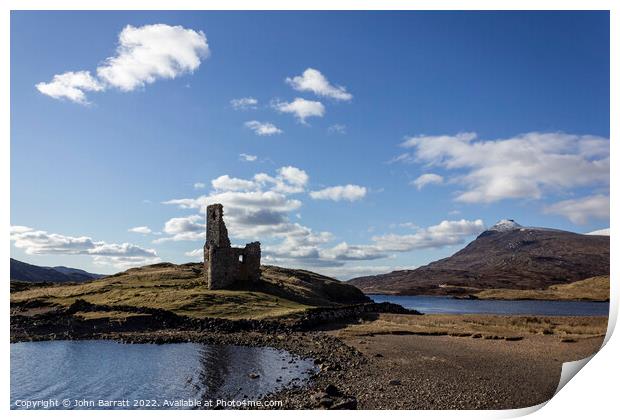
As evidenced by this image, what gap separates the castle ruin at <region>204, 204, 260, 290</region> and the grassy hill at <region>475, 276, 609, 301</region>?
10690cm

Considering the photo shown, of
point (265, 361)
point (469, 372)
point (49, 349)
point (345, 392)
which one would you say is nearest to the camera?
point (345, 392)

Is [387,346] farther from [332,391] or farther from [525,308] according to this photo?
[525,308]

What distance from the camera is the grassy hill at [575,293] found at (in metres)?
128

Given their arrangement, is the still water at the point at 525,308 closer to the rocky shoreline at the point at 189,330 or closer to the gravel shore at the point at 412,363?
the gravel shore at the point at 412,363

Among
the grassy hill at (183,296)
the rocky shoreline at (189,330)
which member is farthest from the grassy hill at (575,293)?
the rocky shoreline at (189,330)

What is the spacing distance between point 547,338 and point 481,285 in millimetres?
173728

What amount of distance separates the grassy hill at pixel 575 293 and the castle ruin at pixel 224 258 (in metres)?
107

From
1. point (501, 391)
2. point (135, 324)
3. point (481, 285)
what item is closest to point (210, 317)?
point (135, 324)

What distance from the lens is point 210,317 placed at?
149ft

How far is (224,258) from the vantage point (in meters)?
58.7

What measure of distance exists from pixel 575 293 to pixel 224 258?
121228mm
